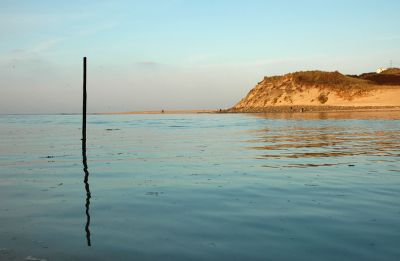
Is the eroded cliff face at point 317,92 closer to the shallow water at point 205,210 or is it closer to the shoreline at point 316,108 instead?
the shoreline at point 316,108

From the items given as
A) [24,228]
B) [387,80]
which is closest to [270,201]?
[24,228]

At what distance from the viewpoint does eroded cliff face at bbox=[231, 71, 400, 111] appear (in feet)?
404

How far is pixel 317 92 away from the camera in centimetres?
→ 13588

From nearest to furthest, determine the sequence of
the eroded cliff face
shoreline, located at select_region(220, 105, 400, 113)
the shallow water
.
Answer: the shallow water, shoreline, located at select_region(220, 105, 400, 113), the eroded cliff face

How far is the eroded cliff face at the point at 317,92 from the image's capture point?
404ft

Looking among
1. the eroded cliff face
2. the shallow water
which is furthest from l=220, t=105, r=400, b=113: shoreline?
the shallow water

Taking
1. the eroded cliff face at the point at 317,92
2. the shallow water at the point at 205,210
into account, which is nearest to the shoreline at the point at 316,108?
the eroded cliff face at the point at 317,92

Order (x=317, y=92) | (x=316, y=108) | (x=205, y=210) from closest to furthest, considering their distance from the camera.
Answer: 1. (x=205, y=210)
2. (x=316, y=108)
3. (x=317, y=92)

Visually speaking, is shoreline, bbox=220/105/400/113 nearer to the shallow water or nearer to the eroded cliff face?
the eroded cliff face

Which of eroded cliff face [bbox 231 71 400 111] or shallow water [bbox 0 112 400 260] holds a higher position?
eroded cliff face [bbox 231 71 400 111]

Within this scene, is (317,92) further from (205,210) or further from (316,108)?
(205,210)

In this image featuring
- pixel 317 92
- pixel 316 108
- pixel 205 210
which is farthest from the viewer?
pixel 317 92

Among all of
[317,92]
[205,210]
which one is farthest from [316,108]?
[205,210]

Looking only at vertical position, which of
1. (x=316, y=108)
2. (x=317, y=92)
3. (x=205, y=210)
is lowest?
(x=205, y=210)
